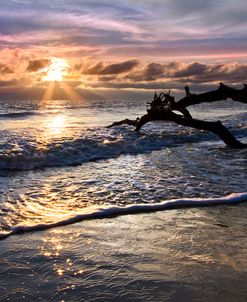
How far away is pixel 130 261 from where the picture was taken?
4.08 metres

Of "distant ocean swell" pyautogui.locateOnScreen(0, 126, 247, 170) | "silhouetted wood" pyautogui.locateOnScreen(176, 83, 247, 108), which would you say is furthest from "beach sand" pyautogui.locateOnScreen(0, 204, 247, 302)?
"silhouetted wood" pyautogui.locateOnScreen(176, 83, 247, 108)

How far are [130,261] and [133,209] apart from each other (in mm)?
2005

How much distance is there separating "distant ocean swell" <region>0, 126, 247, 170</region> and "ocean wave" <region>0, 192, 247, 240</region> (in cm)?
455

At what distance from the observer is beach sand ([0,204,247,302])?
3461mm

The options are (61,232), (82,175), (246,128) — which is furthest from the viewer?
(246,128)

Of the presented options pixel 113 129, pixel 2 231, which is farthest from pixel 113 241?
pixel 113 129

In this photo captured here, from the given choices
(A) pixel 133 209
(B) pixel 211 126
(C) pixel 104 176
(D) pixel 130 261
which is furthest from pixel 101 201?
(B) pixel 211 126

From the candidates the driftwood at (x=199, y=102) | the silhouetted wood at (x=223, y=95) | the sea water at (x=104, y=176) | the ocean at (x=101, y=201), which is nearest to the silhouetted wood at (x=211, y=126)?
the driftwood at (x=199, y=102)

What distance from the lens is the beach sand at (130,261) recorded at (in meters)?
3.46

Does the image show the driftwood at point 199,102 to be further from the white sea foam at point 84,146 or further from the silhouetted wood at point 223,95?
the white sea foam at point 84,146

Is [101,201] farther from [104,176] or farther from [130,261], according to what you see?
[130,261]

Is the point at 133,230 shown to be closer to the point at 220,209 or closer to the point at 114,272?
the point at 114,272

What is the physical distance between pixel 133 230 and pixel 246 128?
648 inches

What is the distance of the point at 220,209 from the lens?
6.10 m
